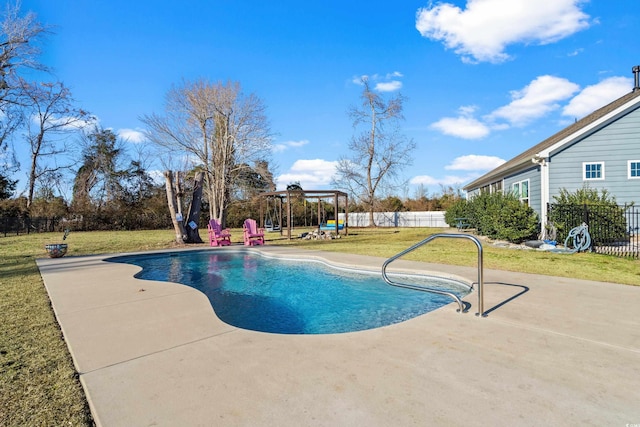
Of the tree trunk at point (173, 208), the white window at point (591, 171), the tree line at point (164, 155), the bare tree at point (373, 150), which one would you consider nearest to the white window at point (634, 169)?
the white window at point (591, 171)

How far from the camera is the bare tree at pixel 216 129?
722 inches

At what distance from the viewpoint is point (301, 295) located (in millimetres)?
6281

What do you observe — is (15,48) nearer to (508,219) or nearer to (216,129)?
A: (216,129)

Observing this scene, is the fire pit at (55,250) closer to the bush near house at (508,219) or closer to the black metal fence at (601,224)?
the bush near house at (508,219)

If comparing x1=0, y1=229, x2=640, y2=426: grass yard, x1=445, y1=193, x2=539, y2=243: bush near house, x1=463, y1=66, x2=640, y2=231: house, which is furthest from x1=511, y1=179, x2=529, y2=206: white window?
x1=0, y1=229, x2=640, y2=426: grass yard

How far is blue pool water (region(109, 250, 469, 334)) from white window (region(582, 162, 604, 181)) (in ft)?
30.8

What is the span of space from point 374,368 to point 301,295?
12.8 ft

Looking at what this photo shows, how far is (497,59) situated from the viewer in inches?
542

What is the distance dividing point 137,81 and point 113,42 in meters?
3.06

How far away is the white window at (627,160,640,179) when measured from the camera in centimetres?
1141

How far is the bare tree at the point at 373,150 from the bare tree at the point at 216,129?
12396 mm

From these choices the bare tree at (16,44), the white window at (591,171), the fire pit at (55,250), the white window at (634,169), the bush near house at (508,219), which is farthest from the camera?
the bare tree at (16,44)

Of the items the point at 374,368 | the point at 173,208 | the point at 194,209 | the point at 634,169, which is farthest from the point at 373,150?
the point at 374,368

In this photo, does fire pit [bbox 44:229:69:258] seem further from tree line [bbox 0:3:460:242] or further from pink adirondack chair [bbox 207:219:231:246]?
pink adirondack chair [bbox 207:219:231:246]
